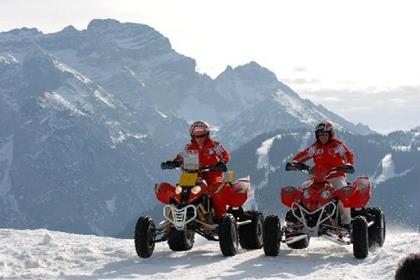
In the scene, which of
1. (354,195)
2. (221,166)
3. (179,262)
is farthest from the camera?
(221,166)

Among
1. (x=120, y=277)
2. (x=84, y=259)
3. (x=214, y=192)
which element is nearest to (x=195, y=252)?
(x=214, y=192)

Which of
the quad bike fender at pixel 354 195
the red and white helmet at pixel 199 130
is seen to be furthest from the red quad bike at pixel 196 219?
the quad bike fender at pixel 354 195

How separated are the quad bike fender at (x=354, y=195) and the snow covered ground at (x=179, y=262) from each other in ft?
3.12

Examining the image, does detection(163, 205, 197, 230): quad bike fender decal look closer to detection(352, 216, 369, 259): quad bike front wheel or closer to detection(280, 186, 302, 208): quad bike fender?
detection(280, 186, 302, 208): quad bike fender

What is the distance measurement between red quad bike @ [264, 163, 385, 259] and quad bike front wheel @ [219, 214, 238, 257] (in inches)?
24.0

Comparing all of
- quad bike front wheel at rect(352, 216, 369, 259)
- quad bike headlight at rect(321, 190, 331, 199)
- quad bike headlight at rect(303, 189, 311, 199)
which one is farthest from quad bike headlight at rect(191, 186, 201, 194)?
quad bike front wheel at rect(352, 216, 369, 259)

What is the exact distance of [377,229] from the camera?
1412 centimetres

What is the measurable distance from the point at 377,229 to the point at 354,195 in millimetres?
1219

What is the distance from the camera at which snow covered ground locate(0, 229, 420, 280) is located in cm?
1145

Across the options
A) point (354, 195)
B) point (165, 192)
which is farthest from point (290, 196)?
point (165, 192)

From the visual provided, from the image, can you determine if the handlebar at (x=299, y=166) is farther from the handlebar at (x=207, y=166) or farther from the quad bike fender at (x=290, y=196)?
the handlebar at (x=207, y=166)

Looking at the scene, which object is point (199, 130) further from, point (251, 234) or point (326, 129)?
point (326, 129)

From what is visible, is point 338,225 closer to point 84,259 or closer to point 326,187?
point 326,187

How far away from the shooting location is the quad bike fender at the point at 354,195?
1333 centimetres
